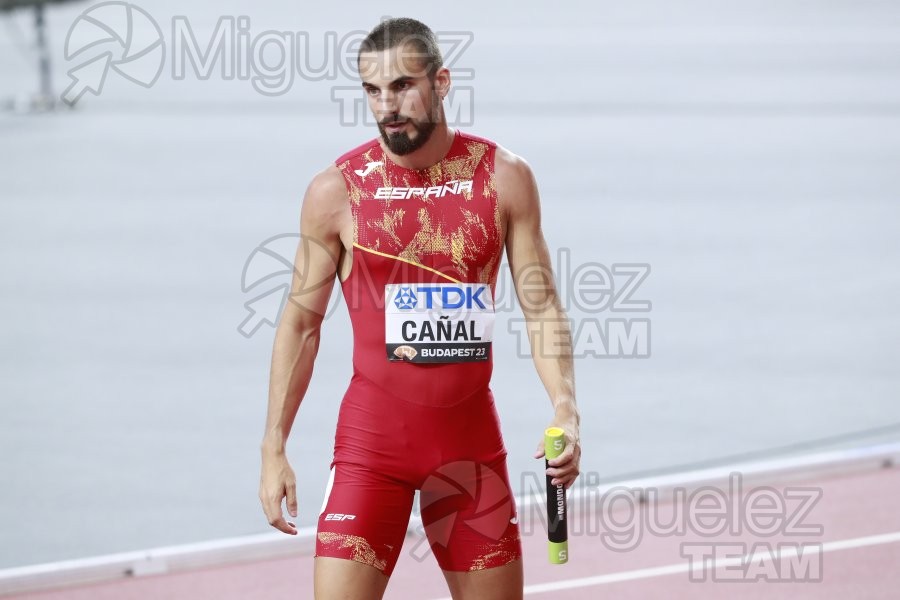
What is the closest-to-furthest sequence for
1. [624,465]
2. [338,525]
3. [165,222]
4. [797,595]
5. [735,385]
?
[338,525]
[797,595]
[624,465]
[735,385]
[165,222]

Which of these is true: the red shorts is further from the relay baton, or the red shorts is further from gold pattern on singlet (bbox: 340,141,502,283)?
gold pattern on singlet (bbox: 340,141,502,283)

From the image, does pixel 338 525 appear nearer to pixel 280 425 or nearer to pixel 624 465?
pixel 280 425

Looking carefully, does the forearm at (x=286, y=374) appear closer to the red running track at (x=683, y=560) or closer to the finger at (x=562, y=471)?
the finger at (x=562, y=471)

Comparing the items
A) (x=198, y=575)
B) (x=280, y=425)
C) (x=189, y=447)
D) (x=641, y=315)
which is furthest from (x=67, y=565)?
(x=641, y=315)

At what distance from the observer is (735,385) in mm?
7504

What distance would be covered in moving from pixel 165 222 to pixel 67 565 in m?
6.27

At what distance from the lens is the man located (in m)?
3.47

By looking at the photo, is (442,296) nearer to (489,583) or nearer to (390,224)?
(390,224)

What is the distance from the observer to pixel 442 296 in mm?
3500

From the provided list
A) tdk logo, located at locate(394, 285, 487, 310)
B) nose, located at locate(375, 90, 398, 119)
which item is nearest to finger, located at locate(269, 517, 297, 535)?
tdk logo, located at locate(394, 285, 487, 310)

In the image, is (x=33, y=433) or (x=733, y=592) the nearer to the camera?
(x=733, y=592)

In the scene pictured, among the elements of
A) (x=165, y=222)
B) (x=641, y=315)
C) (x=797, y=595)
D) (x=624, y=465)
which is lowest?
(x=797, y=595)

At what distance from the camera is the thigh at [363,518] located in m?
3.35

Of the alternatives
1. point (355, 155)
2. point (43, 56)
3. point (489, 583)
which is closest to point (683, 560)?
point (489, 583)
